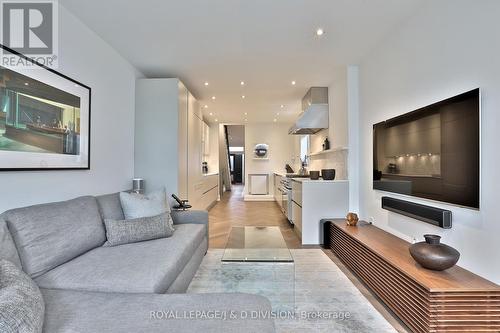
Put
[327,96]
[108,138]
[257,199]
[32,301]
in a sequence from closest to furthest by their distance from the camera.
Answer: [32,301] < [108,138] < [327,96] < [257,199]

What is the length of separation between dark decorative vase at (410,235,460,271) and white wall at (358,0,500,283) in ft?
0.70

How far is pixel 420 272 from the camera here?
1842 mm

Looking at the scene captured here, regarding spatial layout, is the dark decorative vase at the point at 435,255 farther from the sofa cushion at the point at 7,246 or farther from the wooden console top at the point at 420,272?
the sofa cushion at the point at 7,246

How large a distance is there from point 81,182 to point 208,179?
4.17 m

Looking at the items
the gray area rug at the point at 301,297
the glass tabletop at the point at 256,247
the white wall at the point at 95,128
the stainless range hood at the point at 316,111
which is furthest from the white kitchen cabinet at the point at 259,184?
the gray area rug at the point at 301,297

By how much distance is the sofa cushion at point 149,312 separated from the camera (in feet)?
3.85

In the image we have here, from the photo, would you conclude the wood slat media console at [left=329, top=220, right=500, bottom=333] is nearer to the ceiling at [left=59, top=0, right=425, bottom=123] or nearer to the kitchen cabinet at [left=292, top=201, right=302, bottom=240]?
the kitchen cabinet at [left=292, top=201, right=302, bottom=240]

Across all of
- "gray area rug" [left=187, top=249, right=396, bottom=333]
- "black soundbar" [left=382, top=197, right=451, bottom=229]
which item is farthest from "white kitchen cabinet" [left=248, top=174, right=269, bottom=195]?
"gray area rug" [left=187, top=249, right=396, bottom=333]

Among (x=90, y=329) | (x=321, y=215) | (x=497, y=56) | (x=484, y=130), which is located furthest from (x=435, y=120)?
(x=90, y=329)

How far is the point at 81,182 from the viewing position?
2.70 m

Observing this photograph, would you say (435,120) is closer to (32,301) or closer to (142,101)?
(32,301)

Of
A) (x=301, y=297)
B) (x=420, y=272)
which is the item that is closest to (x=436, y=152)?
(x=420, y=272)

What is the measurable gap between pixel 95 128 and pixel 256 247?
2.27 metres

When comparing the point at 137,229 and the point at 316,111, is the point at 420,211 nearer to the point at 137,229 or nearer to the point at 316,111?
the point at 137,229
